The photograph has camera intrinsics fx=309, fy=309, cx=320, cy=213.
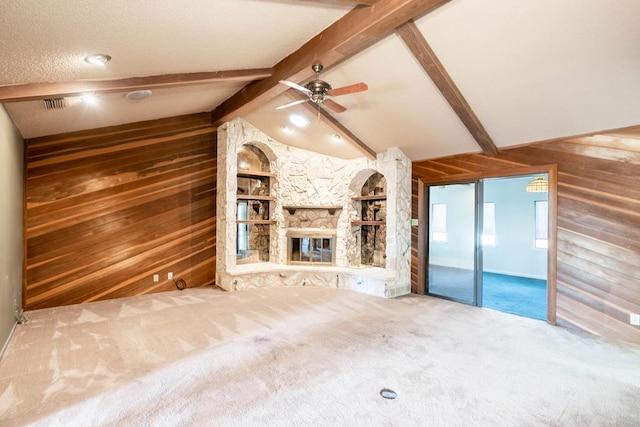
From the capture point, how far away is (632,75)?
290cm

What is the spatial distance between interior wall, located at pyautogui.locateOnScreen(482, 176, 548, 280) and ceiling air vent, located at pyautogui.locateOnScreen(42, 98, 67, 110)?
25.8 ft

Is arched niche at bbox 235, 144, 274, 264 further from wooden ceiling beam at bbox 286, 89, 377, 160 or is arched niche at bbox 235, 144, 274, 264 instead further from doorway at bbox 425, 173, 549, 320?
doorway at bbox 425, 173, 549, 320

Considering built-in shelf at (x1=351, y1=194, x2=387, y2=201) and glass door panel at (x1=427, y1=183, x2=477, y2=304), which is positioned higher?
built-in shelf at (x1=351, y1=194, x2=387, y2=201)

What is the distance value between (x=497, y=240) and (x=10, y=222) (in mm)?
9115

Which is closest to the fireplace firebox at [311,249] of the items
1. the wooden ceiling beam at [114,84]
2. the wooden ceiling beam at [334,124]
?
the wooden ceiling beam at [334,124]

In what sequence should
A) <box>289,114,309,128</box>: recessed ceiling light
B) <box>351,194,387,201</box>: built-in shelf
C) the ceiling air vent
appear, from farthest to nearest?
<box>351,194,387,201</box>: built-in shelf
<box>289,114,309,128</box>: recessed ceiling light
the ceiling air vent

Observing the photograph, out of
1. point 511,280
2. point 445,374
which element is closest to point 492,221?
point 511,280

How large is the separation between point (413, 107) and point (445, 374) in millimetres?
3240

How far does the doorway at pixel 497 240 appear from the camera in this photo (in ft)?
20.4

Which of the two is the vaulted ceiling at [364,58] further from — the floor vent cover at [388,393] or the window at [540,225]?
the window at [540,225]

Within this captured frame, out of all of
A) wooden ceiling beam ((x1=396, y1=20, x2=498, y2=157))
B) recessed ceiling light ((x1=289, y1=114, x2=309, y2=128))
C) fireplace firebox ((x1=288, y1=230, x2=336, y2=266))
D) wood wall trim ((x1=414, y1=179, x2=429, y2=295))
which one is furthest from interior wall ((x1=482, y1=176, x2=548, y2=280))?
recessed ceiling light ((x1=289, y1=114, x2=309, y2=128))

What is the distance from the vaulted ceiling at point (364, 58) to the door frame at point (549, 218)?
43 centimetres

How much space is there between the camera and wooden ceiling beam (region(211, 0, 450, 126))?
2525 millimetres

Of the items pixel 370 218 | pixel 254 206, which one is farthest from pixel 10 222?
pixel 370 218
